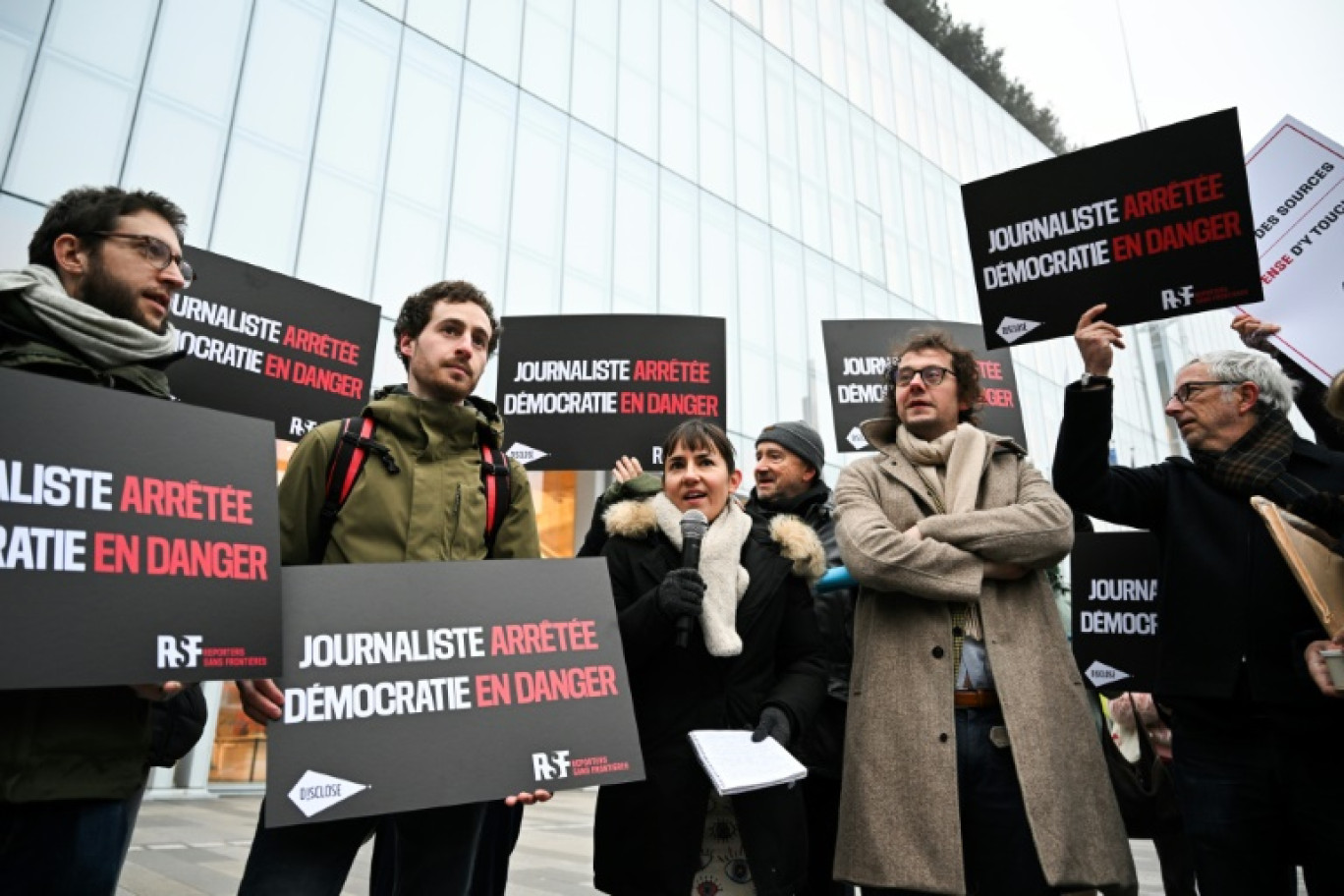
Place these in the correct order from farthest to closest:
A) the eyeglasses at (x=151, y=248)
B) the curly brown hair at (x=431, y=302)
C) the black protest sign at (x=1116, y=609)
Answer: the black protest sign at (x=1116, y=609), the curly brown hair at (x=431, y=302), the eyeglasses at (x=151, y=248)

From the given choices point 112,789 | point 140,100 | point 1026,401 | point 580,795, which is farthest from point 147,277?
point 1026,401

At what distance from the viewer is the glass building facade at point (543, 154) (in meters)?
8.98

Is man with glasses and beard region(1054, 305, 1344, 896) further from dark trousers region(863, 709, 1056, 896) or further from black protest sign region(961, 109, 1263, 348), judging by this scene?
dark trousers region(863, 709, 1056, 896)

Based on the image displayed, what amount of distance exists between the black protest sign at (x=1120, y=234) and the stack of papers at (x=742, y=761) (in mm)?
1543

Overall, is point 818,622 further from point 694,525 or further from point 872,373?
point 872,373

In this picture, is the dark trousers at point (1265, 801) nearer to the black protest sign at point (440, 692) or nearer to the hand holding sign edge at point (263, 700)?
the black protest sign at point (440, 692)

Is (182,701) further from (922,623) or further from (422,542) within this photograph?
(922,623)

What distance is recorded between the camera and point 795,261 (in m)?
17.6

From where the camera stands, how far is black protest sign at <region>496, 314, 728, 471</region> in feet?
13.9

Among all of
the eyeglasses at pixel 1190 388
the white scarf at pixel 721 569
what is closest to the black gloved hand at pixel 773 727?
the white scarf at pixel 721 569

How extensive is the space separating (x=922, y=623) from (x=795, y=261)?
52.0 ft

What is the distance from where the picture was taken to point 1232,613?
2.50 meters

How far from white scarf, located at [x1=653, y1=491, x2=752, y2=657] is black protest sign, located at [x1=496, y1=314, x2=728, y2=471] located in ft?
4.68

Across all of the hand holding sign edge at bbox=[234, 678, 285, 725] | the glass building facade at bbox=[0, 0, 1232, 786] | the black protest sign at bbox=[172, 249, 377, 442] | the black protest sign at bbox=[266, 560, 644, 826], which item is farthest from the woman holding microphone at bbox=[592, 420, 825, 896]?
the glass building facade at bbox=[0, 0, 1232, 786]
